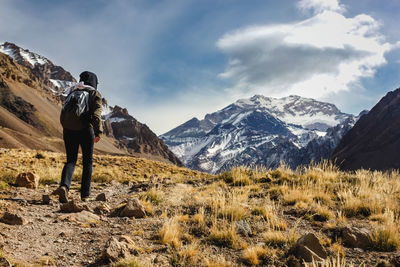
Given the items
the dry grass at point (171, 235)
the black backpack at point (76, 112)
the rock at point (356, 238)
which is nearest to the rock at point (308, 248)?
the rock at point (356, 238)

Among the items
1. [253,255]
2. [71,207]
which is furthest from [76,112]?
[253,255]

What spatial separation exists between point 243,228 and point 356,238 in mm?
1777

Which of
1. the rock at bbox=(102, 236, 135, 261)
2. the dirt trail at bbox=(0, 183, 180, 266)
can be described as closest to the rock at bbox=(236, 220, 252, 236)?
the dirt trail at bbox=(0, 183, 180, 266)

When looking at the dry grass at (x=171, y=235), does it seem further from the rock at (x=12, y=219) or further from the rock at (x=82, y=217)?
the rock at (x=12, y=219)

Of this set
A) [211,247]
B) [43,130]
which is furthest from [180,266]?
[43,130]

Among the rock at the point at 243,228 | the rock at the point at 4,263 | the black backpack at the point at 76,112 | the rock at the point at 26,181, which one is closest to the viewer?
the rock at the point at 4,263

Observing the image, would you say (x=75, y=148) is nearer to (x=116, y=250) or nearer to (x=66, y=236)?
(x=66, y=236)

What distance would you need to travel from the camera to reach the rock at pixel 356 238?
4.44 m

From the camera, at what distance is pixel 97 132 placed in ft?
22.5

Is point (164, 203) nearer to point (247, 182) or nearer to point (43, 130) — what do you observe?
point (247, 182)

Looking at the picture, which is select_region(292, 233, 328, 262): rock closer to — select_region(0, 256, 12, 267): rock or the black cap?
select_region(0, 256, 12, 267): rock

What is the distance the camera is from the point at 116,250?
12.3ft

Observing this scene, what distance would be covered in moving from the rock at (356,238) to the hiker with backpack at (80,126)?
547cm

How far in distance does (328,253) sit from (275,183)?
5828 millimetres
